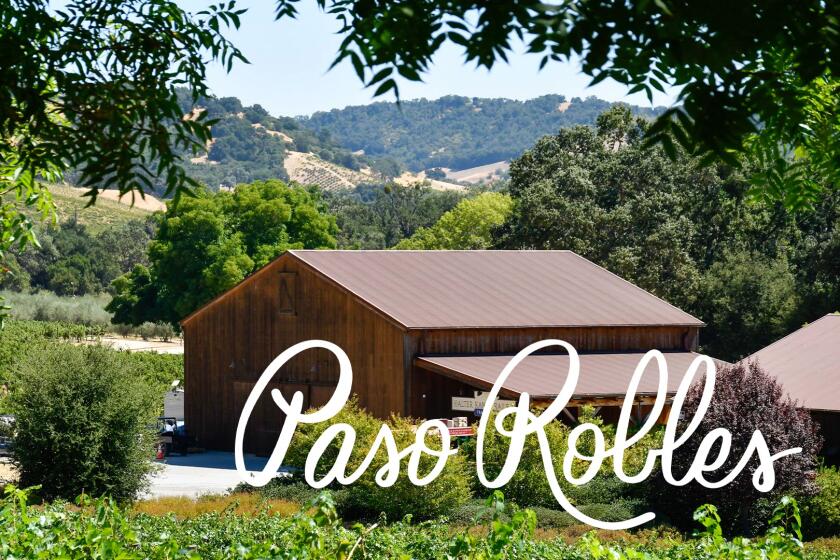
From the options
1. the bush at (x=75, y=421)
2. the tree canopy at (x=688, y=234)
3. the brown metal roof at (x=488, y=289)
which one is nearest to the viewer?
the bush at (x=75, y=421)

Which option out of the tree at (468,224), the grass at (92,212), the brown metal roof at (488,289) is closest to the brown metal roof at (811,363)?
the brown metal roof at (488,289)

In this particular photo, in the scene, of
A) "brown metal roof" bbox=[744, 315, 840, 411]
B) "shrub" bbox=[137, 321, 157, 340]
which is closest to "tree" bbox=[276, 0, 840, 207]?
"brown metal roof" bbox=[744, 315, 840, 411]

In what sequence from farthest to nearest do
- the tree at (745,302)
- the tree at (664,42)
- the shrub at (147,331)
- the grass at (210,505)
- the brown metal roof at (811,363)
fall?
the shrub at (147,331) < the tree at (745,302) < the brown metal roof at (811,363) < the grass at (210,505) < the tree at (664,42)

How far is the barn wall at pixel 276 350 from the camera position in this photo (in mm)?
35188

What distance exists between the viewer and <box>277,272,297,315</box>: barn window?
37.6 meters

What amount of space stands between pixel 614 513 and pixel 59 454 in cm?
1106

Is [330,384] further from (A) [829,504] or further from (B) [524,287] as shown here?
(A) [829,504]

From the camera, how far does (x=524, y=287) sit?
3975cm

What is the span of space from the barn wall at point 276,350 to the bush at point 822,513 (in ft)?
44.3

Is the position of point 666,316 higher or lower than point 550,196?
lower

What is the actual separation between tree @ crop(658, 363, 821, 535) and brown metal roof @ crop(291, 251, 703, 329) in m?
12.2

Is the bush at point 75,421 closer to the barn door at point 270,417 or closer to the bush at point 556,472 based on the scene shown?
the bush at point 556,472

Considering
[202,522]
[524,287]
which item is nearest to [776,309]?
[524,287]

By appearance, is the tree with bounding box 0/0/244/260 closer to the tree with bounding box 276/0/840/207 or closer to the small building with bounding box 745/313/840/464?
the tree with bounding box 276/0/840/207
